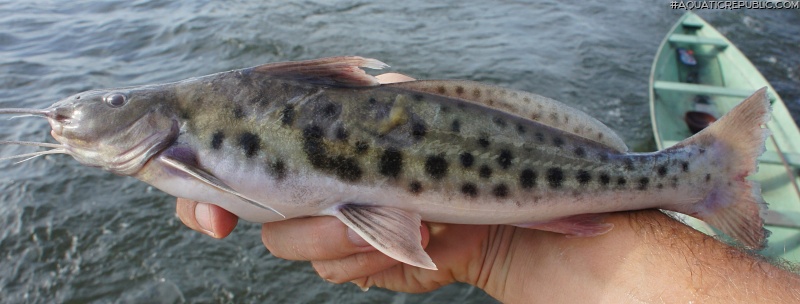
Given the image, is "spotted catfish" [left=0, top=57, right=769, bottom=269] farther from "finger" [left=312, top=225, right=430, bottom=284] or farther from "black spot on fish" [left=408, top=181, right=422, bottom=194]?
"finger" [left=312, top=225, right=430, bottom=284]

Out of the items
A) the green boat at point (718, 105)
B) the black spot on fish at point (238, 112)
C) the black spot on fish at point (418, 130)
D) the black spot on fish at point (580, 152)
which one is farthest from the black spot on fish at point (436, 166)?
the green boat at point (718, 105)

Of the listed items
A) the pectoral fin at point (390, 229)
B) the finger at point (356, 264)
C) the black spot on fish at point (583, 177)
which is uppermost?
the black spot on fish at point (583, 177)

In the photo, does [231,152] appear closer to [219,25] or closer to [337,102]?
[337,102]

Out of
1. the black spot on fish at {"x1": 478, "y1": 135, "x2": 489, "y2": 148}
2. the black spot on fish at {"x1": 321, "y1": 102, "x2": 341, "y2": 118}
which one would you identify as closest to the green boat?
the black spot on fish at {"x1": 478, "y1": 135, "x2": 489, "y2": 148}

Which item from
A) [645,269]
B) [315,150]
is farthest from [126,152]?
[645,269]

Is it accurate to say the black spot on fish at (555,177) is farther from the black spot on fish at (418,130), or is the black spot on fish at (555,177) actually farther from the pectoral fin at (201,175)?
the pectoral fin at (201,175)

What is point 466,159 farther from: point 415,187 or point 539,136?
point 539,136

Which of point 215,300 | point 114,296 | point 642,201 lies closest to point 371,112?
point 642,201
